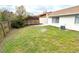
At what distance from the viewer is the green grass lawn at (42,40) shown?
1.25 meters

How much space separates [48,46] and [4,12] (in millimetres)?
680

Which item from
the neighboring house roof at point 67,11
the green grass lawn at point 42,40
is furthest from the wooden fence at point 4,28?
the neighboring house roof at point 67,11

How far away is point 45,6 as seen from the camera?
4.51ft

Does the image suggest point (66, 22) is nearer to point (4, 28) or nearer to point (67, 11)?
point (67, 11)

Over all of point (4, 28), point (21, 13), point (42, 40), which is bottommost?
point (42, 40)

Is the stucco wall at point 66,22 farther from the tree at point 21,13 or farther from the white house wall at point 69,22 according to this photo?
the tree at point 21,13

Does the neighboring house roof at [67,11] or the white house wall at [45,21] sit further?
the white house wall at [45,21]

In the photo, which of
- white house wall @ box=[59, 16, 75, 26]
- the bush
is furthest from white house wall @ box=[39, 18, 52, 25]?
the bush

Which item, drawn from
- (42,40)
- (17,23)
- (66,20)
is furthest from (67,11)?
(17,23)

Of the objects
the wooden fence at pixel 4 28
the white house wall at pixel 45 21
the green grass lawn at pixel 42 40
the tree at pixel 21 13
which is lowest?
the green grass lawn at pixel 42 40

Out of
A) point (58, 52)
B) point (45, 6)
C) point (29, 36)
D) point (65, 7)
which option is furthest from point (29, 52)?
point (65, 7)

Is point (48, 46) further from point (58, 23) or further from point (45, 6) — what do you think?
point (45, 6)

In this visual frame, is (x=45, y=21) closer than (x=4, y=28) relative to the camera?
No

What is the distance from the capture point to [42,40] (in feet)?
4.28
